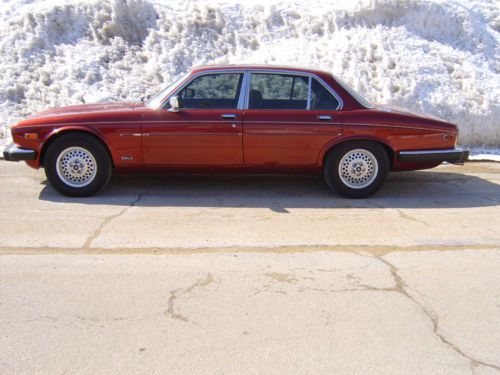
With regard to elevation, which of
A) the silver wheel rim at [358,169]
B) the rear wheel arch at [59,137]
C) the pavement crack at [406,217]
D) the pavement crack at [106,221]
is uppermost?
the rear wheel arch at [59,137]

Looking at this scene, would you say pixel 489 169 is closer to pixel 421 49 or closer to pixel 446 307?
pixel 421 49

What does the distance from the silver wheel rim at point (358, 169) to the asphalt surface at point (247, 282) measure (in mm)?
283

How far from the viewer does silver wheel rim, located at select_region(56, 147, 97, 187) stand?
684 cm

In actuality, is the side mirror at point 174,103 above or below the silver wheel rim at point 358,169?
above

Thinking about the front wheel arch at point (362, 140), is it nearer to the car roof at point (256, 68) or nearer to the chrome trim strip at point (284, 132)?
the chrome trim strip at point (284, 132)

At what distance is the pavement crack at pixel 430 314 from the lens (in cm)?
351

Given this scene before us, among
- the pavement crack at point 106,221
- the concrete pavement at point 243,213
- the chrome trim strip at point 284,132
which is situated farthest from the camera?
the chrome trim strip at point 284,132

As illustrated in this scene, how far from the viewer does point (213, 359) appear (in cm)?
347

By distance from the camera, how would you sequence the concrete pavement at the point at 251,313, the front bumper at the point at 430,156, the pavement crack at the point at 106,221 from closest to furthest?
the concrete pavement at the point at 251,313 → the pavement crack at the point at 106,221 → the front bumper at the point at 430,156

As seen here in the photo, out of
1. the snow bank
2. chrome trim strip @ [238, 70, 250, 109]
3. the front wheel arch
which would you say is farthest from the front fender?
the snow bank

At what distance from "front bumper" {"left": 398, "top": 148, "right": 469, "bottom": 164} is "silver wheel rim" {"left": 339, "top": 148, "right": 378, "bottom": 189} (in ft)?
1.18

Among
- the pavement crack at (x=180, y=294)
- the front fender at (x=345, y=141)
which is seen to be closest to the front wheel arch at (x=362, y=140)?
the front fender at (x=345, y=141)

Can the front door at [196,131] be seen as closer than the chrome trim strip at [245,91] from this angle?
Yes

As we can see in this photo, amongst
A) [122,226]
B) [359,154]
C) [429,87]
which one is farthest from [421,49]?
[122,226]
